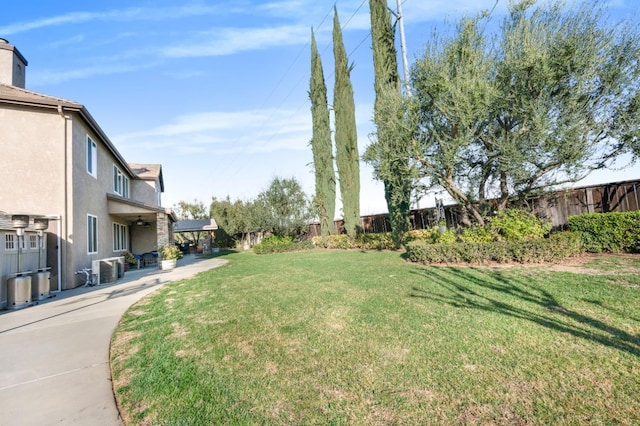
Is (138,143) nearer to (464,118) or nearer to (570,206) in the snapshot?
(464,118)

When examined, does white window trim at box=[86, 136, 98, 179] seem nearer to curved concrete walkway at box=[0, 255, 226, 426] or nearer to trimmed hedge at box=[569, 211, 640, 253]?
curved concrete walkway at box=[0, 255, 226, 426]

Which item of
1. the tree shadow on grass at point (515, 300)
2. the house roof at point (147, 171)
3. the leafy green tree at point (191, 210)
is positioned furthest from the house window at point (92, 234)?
the leafy green tree at point (191, 210)

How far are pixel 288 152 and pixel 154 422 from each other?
2329 cm

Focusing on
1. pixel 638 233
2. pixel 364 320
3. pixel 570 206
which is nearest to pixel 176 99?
pixel 364 320

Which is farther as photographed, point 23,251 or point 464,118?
point 464,118

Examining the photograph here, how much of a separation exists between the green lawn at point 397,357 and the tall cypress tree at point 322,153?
16.0 m

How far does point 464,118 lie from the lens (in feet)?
28.6

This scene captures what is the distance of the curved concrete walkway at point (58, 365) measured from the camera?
105 inches

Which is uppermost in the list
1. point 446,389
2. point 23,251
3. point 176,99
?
point 176,99

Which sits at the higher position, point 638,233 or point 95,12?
point 95,12

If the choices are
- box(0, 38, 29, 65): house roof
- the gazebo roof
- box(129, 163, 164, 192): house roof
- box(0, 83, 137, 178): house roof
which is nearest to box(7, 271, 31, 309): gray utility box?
box(0, 83, 137, 178): house roof

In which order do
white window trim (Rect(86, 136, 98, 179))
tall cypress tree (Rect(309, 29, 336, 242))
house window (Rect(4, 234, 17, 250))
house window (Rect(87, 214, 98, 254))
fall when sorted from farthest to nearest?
1. tall cypress tree (Rect(309, 29, 336, 242))
2. white window trim (Rect(86, 136, 98, 179))
3. house window (Rect(87, 214, 98, 254))
4. house window (Rect(4, 234, 17, 250))

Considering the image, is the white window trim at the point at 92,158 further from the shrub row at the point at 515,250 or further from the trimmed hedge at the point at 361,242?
the trimmed hedge at the point at 361,242

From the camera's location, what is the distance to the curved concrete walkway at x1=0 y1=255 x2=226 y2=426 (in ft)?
8.74
